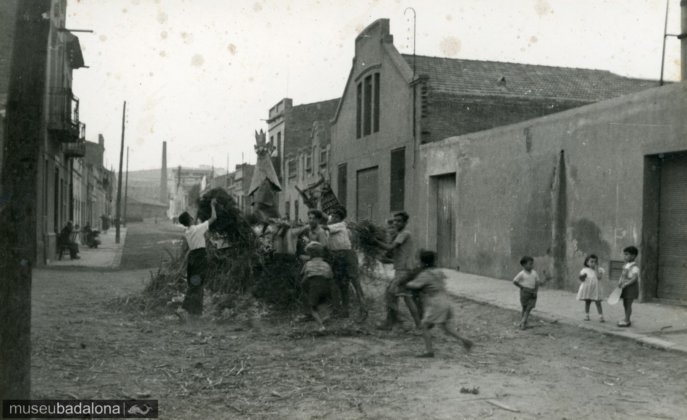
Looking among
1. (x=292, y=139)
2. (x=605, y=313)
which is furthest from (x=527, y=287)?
(x=292, y=139)

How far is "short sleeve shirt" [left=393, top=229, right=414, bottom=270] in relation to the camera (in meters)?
7.73

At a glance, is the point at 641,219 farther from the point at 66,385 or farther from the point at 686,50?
the point at 66,385

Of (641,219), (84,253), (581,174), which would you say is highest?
(581,174)

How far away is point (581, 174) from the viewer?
11.8 meters

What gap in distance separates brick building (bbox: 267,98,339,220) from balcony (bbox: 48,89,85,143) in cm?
1278

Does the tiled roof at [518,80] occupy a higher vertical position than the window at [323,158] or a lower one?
higher

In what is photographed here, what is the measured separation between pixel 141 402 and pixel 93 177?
4459cm

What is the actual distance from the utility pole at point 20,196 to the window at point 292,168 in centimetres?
3125

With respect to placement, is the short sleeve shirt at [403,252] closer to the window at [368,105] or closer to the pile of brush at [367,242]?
the pile of brush at [367,242]

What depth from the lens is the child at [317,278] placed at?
8.14 meters

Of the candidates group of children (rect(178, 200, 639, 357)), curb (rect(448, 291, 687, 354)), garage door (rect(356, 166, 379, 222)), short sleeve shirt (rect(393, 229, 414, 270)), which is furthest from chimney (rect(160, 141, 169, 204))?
short sleeve shirt (rect(393, 229, 414, 270))

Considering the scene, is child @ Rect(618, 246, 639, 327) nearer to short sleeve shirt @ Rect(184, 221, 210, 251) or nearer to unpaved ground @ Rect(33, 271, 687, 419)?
unpaved ground @ Rect(33, 271, 687, 419)

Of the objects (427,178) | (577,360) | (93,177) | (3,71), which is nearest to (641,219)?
(577,360)

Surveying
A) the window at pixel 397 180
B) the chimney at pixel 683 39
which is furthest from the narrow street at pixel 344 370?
the window at pixel 397 180
